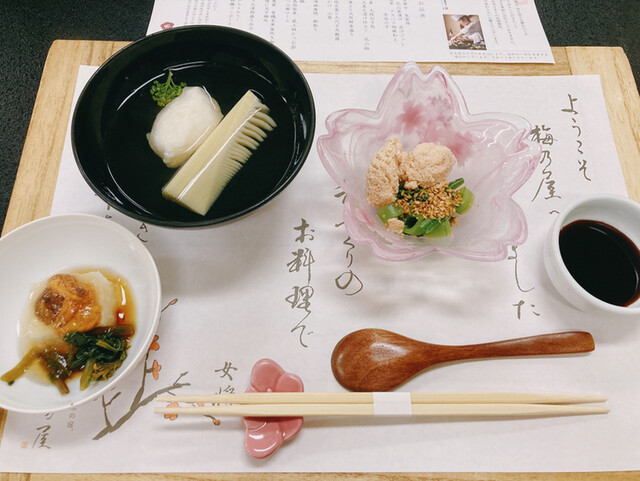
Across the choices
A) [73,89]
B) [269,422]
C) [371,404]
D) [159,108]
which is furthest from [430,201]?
[73,89]

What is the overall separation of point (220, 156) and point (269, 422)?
641 mm

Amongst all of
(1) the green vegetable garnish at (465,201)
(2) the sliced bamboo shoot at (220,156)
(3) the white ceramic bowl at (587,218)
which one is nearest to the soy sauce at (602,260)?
(3) the white ceramic bowl at (587,218)

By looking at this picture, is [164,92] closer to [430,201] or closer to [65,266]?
[65,266]

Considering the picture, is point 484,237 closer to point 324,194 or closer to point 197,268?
point 324,194

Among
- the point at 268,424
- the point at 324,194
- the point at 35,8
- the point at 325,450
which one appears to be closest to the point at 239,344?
the point at 268,424

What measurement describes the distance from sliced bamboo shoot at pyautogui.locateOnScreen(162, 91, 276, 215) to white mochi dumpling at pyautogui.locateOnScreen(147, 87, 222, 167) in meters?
0.03

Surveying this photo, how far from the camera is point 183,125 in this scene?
1.12 m

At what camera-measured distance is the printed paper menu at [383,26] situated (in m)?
1.37

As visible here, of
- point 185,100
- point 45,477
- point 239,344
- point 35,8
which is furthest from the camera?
point 35,8

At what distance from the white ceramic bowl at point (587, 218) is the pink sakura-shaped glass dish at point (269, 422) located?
651 mm

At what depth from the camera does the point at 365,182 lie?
1.12 m

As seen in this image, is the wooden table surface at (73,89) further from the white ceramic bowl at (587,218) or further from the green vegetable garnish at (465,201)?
the green vegetable garnish at (465,201)

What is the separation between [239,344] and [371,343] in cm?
31

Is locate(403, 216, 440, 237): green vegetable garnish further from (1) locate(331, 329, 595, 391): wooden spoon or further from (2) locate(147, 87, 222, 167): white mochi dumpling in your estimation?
(2) locate(147, 87, 222, 167): white mochi dumpling
